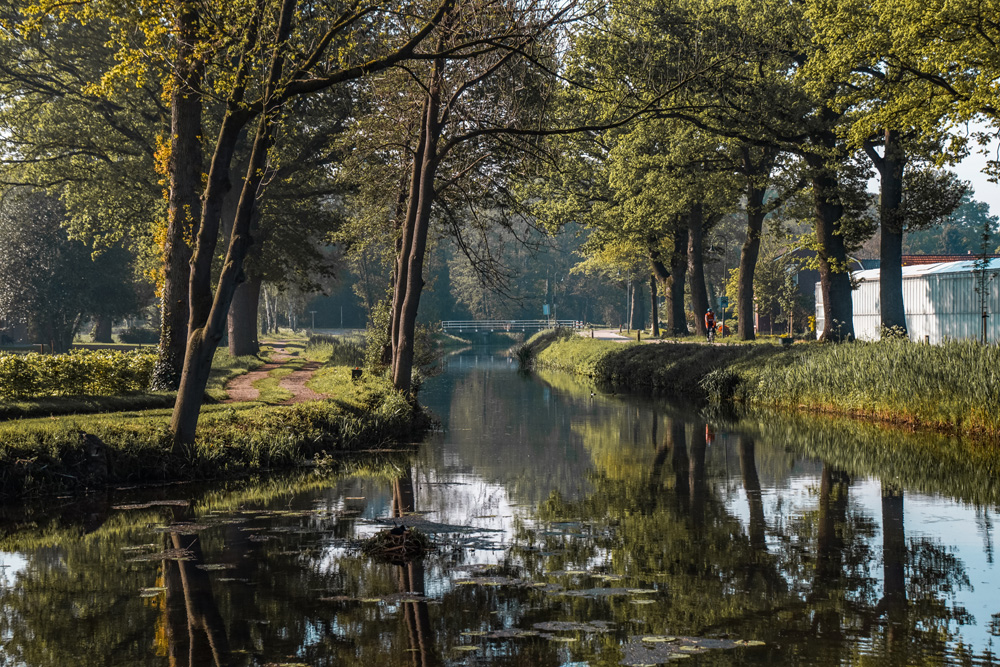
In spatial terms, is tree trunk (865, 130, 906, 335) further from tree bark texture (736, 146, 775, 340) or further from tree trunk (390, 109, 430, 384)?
tree trunk (390, 109, 430, 384)

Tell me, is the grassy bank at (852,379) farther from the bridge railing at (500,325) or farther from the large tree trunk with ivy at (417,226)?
the bridge railing at (500,325)

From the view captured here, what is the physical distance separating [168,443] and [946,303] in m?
32.6

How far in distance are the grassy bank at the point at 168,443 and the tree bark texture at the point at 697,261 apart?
26.5 m

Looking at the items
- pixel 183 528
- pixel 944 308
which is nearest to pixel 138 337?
pixel 944 308

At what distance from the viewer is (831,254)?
32062mm

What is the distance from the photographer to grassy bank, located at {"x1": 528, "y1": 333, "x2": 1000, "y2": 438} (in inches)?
771

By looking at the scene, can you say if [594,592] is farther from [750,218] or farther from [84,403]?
[750,218]

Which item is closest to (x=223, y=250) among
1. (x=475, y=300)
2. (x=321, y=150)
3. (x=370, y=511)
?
(x=321, y=150)

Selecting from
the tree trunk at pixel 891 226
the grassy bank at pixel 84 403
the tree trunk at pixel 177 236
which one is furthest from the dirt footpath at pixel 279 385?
the tree trunk at pixel 891 226

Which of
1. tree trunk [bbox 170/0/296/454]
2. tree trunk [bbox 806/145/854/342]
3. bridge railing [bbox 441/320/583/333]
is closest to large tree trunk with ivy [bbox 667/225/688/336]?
tree trunk [bbox 806/145/854/342]

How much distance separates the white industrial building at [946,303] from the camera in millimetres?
34656

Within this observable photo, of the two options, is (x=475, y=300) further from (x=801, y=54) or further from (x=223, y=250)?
(x=801, y=54)

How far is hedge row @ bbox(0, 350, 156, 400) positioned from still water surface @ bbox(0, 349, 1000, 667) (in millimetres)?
6913

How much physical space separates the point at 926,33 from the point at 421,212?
13.1 m
